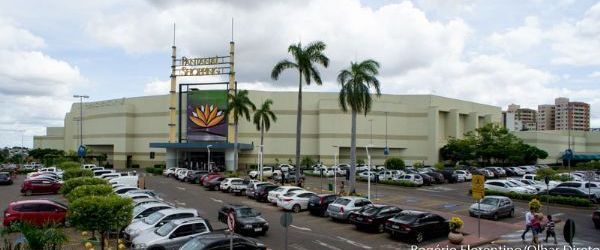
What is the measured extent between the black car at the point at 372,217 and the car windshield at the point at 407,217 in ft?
4.41

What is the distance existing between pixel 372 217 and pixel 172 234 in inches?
418

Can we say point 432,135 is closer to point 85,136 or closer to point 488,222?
point 488,222

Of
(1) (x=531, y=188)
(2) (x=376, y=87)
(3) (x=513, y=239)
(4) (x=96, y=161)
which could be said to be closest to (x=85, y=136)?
(4) (x=96, y=161)

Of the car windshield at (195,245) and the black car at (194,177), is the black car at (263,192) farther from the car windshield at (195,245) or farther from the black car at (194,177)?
the car windshield at (195,245)

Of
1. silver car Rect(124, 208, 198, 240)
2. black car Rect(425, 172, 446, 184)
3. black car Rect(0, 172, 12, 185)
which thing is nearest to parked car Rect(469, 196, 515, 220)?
silver car Rect(124, 208, 198, 240)

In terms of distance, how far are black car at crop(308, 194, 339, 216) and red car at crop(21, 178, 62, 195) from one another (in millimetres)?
22395

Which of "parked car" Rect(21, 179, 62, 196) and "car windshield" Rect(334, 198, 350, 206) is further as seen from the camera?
"parked car" Rect(21, 179, 62, 196)

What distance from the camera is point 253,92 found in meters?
88.8

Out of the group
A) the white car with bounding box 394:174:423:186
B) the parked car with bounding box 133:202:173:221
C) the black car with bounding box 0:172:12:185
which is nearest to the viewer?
the parked car with bounding box 133:202:173:221

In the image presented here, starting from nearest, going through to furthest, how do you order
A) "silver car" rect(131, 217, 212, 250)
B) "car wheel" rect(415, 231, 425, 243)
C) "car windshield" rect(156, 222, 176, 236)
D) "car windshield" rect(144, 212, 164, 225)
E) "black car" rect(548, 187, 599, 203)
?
"silver car" rect(131, 217, 212, 250), "car windshield" rect(156, 222, 176, 236), "car windshield" rect(144, 212, 164, 225), "car wheel" rect(415, 231, 425, 243), "black car" rect(548, 187, 599, 203)

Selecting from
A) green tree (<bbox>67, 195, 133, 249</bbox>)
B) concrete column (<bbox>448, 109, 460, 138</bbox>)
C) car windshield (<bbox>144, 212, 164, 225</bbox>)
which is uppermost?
concrete column (<bbox>448, 109, 460, 138</bbox>)

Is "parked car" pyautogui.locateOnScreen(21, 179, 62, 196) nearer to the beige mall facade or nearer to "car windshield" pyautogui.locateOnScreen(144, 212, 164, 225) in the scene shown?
"car windshield" pyautogui.locateOnScreen(144, 212, 164, 225)

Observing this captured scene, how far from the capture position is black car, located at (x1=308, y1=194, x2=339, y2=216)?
30.1 meters

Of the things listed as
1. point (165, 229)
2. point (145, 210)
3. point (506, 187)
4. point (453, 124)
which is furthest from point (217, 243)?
point (453, 124)
